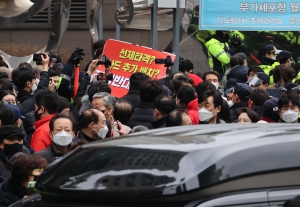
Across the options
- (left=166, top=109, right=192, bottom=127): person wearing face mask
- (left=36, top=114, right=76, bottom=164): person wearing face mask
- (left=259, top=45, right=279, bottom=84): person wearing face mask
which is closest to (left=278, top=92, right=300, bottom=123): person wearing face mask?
(left=166, top=109, right=192, bottom=127): person wearing face mask

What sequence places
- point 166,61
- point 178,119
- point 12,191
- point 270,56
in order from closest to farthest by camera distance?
point 12,191 → point 178,119 → point 166,61 → point 270,56

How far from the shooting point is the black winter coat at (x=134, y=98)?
8797mm

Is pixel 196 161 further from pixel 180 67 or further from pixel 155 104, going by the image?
pixel 180 67

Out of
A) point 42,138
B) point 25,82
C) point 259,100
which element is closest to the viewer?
point 42,138

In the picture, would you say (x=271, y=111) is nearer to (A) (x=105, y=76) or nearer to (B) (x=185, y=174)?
(A) (x=105, y=76)

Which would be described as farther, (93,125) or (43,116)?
(43,116)

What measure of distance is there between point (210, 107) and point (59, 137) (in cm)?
178

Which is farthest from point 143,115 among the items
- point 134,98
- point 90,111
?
point 90,111

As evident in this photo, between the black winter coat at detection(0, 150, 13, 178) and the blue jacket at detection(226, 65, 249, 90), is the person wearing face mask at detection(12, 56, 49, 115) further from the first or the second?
the blue jacket at detection(226, 65, 249, 90)

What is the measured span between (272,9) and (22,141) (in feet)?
20.4

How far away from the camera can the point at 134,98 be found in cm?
886

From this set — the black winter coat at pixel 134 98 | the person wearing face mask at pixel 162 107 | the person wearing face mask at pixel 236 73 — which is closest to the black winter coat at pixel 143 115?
the person wearing face mask at pixel 162 107

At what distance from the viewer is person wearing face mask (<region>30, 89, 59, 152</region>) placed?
22.2 feet

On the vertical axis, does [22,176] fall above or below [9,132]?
below
